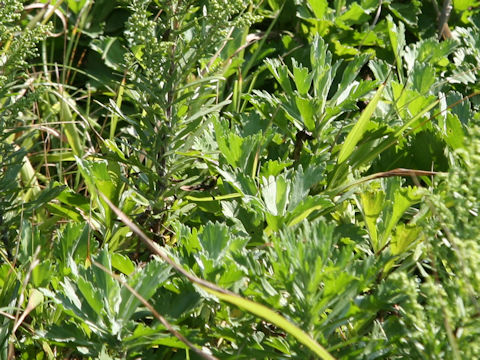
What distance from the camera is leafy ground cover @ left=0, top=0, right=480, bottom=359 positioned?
1373 millimetres

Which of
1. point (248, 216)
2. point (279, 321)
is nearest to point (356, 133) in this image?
point (248, 216)

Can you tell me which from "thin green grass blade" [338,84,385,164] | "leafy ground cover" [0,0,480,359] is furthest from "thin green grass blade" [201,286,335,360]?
"thin green grass blade" [338,84,385,164]

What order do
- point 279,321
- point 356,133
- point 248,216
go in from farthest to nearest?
point 356,133
point 248,216
point 279,321

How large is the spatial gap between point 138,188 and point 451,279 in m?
0.95

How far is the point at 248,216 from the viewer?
186 centimetres

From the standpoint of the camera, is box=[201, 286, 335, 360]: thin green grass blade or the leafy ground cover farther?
the leafy ground cover

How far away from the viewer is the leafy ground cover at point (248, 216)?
1.37 metres

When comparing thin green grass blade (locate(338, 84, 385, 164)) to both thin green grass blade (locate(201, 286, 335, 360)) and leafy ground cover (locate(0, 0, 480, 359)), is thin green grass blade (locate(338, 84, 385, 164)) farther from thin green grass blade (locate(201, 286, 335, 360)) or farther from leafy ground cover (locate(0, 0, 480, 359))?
thin green grass blade (locate(201, 286, 335, 360))

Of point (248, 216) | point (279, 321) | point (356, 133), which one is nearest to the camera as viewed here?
point (279, 321)

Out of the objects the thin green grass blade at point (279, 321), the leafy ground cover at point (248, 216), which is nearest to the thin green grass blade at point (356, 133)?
the leafy ground cover at point (248, 216)

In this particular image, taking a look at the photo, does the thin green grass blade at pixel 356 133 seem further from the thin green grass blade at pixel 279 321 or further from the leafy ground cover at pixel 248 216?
the thin green grass blade at pixel 279 321

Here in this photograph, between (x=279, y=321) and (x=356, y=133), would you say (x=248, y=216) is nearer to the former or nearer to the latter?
(x=356, y=133)

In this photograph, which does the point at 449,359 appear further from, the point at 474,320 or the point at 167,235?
the point at 167,235

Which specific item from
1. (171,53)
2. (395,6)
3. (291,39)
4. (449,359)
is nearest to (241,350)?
(449,359)
